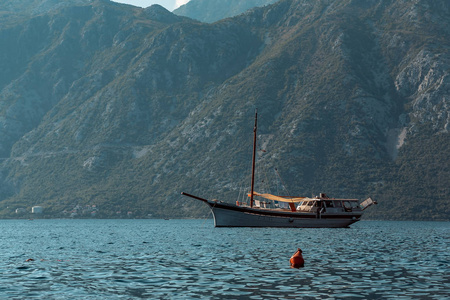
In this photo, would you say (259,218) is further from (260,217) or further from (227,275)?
(227,275)

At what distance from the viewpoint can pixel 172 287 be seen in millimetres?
27094

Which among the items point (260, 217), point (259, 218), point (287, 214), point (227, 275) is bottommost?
point (227, 275)

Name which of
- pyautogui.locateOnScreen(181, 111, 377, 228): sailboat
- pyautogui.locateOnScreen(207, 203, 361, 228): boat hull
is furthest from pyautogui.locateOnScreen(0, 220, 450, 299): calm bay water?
pyautogui.locateOnScreen(181, 111, 377, 228): sailboat

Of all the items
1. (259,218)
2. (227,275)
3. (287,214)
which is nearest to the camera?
(227,275)

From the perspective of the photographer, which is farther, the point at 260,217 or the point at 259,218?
the point at 259,218

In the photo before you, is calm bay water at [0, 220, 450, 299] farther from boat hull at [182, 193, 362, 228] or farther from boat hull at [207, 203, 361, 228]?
boat hull at [207, 203, 361, 228]

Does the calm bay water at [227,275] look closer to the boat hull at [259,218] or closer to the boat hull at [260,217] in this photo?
the boat hull at [260,217]

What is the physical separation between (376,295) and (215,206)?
6499cm

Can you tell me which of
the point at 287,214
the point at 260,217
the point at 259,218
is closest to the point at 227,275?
the point at 260,217

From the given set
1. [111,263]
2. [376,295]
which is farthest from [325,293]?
[111,263]

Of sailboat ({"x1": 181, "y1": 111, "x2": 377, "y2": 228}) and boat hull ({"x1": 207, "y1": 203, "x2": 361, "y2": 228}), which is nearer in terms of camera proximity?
boat hull ({"x1": 207, "y1": 203, "x2": 361, "y2": 228})

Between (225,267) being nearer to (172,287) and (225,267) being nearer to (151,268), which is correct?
(151,268)

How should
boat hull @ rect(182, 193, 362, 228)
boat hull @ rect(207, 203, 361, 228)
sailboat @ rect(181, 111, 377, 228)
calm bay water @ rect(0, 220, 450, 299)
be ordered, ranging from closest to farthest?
calm bay water @ rect(0, 220, 450, 299)
boat hull @ rect(182, 193, 362, 228)
boat hull @ rect(207, 203, 361, 228)
sailboat @ rect(181, 111, 377, 228)

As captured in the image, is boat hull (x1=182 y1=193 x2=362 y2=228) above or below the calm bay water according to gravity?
above
